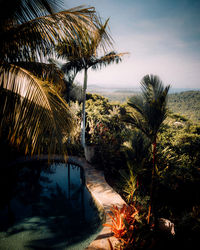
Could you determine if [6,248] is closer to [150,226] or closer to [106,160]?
[150,226]

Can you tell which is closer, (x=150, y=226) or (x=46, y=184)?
(x=150, y=226)

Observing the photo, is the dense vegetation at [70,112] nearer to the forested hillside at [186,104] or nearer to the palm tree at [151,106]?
the palm tree at [151,106]

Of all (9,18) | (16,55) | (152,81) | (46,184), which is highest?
(9,18)

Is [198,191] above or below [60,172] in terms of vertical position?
above

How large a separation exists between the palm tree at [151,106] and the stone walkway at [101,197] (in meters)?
A: 2.05

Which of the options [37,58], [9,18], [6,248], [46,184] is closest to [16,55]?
[37,58]

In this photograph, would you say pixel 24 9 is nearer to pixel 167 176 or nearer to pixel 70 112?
pixel 70 112

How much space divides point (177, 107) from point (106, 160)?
525 inches

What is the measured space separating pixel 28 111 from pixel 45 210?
10.8 ft

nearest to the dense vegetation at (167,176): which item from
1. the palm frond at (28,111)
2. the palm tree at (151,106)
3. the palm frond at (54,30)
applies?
the palm tree at (151,106)

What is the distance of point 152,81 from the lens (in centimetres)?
260

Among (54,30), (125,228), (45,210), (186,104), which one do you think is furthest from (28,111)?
(186,104)

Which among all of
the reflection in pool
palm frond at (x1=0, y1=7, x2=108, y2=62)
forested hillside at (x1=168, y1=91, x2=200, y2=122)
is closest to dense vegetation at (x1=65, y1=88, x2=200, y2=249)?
the reflection in pool

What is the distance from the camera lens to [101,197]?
4.12 meters
